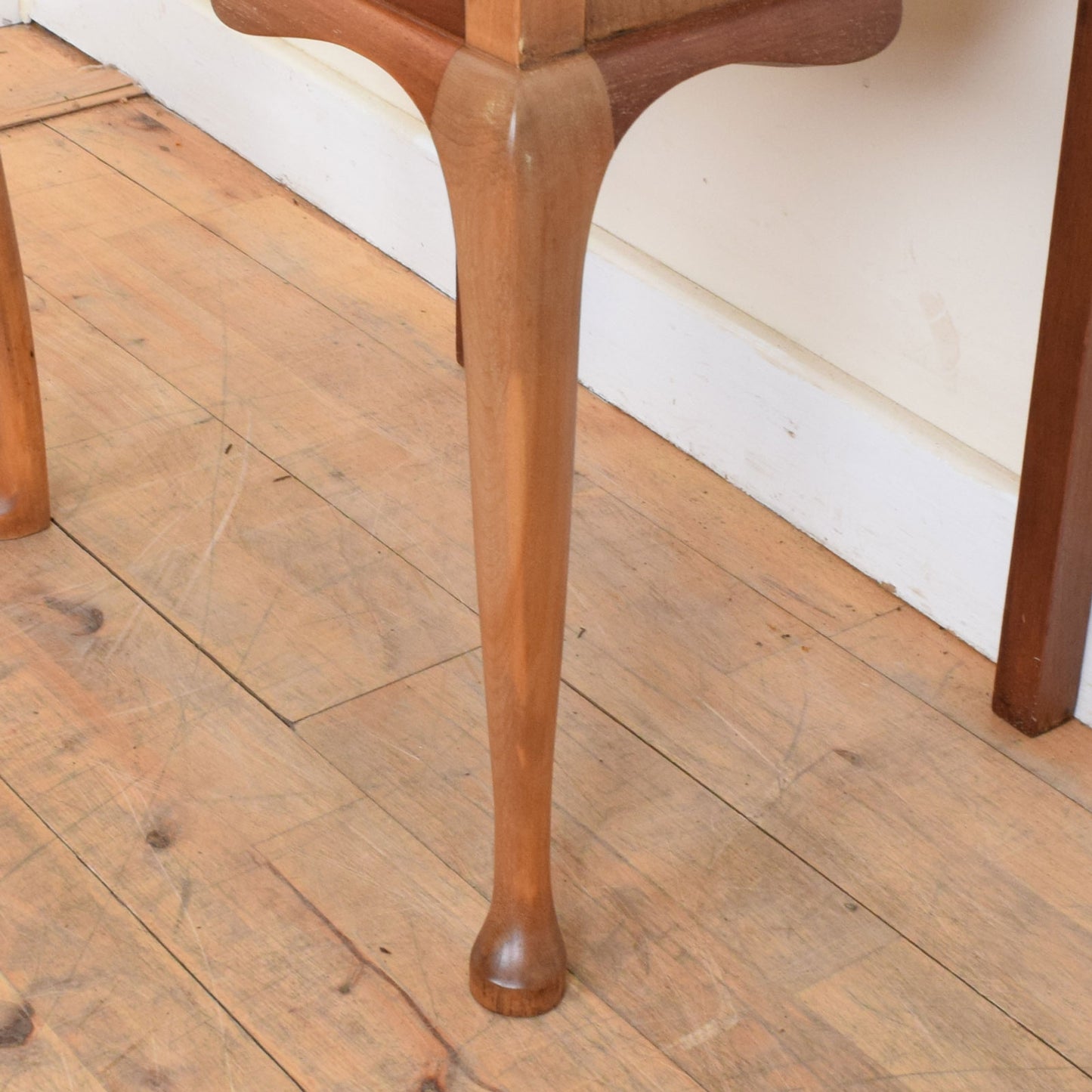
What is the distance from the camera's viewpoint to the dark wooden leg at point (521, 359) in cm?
67

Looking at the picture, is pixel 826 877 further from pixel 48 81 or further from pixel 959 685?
pixel 48 81

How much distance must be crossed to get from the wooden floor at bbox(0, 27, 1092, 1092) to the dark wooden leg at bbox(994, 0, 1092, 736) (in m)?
0.04

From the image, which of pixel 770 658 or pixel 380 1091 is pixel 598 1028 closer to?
pixel 380 1091

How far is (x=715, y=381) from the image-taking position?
1.31 metres

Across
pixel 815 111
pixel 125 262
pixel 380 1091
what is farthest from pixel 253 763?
pixel 125 262

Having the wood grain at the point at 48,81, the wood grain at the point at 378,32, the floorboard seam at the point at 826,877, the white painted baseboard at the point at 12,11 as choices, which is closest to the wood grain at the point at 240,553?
the floorboard seam at the point at 826,877

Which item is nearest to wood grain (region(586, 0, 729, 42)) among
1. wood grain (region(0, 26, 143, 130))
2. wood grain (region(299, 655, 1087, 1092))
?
wood grain (region(299, 655, 1087, 1092))

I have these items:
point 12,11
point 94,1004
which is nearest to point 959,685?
point 94,1004

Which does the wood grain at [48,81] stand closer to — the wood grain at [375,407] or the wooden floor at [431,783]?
the wood grain at [375,407]

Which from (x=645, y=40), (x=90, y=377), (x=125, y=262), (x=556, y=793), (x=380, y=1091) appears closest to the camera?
(x=645, y=40)

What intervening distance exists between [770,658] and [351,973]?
39 cm

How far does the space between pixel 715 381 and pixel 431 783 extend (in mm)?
449

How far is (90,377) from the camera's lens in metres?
1.43

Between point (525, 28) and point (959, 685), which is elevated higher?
point (525, 28)
